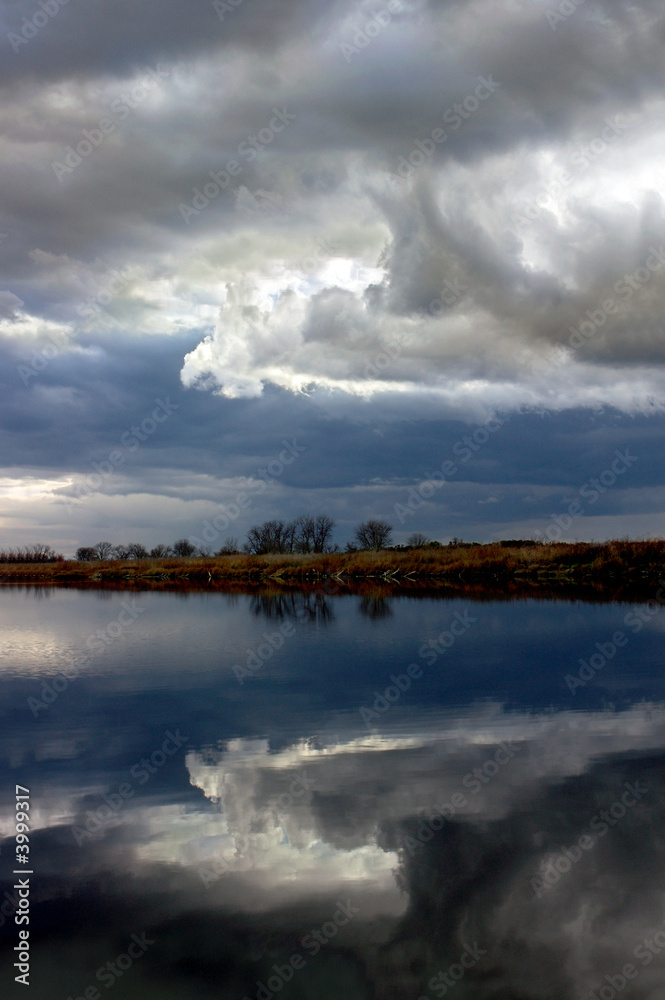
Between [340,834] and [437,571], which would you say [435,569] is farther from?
[340,834]

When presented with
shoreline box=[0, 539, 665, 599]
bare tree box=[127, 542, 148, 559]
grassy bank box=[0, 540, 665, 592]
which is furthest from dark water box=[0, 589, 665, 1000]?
bare tree box=[127, 542, 148, 559]

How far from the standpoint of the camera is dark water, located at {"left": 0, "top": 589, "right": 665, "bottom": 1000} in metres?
4.57

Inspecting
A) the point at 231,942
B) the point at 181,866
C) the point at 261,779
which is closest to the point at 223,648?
the point at 261,779

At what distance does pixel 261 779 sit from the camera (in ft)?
25.8

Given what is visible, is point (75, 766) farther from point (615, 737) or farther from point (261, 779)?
point (615, 737)

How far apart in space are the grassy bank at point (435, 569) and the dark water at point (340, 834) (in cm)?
2861

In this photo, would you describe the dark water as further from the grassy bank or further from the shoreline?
the grassy bank

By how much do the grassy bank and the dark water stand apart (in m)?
28.6

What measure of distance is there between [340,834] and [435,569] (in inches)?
1948

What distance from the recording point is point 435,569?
2174 inches

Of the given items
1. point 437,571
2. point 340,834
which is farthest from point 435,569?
point 340,834

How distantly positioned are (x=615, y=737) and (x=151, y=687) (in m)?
7.76

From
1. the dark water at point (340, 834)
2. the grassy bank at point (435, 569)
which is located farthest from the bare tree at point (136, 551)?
the dark water at point (340, 834)

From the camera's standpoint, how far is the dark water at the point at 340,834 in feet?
15.0
